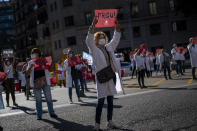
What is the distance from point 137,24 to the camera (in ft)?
135

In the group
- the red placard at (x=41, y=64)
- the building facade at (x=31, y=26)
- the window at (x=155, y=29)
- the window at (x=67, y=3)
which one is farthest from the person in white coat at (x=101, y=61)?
the building facade at (x=31, y=26)

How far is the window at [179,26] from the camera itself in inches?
1617

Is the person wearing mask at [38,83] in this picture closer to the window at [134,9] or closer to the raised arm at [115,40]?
the raised arm at [115,40]

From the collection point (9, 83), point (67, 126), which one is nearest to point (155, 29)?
point (9, 83)

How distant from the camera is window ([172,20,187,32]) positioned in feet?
135

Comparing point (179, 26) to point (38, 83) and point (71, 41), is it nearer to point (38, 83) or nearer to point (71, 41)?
point (71, 41)

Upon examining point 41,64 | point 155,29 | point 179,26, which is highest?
point 179,26

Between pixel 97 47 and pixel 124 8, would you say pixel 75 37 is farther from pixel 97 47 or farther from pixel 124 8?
pixel 97 47

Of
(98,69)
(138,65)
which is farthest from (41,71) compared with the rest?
(138,65)

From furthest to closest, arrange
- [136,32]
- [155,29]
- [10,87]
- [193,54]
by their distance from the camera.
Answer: [136,32]
[155,29]
[193,54]
[10,87]

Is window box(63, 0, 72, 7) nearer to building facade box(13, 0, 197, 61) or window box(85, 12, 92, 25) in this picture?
building facade box(13, 0, 197, 61)

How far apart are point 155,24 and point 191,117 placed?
36.1m

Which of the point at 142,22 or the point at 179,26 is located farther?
the point at 179,26

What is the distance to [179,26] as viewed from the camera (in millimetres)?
41125
